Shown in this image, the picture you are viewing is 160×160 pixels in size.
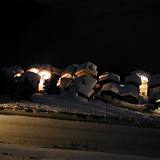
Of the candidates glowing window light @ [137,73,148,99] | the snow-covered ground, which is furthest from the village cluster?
the snow-covered ground

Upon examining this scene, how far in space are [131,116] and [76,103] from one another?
562cm

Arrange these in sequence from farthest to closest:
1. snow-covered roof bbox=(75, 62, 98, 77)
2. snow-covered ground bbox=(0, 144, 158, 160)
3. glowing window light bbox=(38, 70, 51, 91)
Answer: snow-covered roof bbox=(75, 62, 98, 77), glowing window light bbox=(38, 70, 51, 91), snow-covered ground bbox=(0, 144, 158, 160)

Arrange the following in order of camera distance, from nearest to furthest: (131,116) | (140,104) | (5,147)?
(5,147)
(131,116)
(140,104)

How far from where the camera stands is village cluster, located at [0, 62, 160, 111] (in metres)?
44.3

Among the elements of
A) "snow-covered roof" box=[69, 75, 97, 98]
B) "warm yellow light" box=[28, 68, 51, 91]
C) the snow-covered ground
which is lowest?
the snow-covered ground

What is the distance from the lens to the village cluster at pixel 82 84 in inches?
1746

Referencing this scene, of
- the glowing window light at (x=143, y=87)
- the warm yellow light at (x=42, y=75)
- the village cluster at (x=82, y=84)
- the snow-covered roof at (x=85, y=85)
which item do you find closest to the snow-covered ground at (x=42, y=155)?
the village cluster at (x=82, y=84)

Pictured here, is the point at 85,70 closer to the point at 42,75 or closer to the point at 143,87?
the point at 42,75

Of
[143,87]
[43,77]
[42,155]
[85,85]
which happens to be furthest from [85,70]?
[42,155]

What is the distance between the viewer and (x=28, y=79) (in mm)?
47719

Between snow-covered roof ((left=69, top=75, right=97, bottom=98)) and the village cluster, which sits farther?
snow-covered roof ((left=69, top=75, right=97, bottom=98))

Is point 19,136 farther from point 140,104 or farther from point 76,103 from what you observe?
point 140,104

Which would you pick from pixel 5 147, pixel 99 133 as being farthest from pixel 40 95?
pixel 5 147

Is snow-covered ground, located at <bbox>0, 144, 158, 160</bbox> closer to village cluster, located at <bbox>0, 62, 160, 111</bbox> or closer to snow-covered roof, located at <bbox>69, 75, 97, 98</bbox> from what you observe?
village cluster, located at <bbox>0, 62, 160, 111</bbox>
